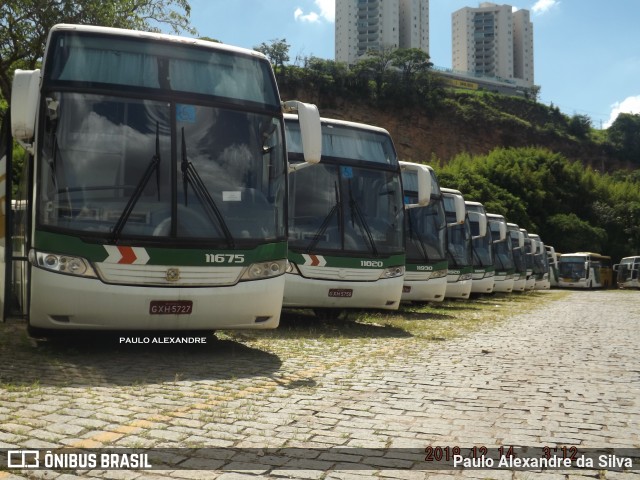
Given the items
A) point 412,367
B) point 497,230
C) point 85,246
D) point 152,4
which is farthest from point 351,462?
point 497,230

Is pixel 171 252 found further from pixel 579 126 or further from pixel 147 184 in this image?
pixel 579 126

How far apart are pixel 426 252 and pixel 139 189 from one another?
1013 centimetres

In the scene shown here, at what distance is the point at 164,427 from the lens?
15.4 feet

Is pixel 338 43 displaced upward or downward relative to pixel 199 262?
upward

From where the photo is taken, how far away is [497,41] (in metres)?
156

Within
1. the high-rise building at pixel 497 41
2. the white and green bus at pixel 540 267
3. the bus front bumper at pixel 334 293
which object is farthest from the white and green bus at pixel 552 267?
the high-rise building at pixel 497 41

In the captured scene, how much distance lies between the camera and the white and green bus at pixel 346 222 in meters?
11.4

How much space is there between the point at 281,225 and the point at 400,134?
80.9 meters

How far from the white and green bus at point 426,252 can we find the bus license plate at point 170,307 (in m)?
8.78

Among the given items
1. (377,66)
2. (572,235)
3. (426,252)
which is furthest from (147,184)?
(377,66)

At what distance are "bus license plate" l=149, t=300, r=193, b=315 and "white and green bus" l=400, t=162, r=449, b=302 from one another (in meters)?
8.78

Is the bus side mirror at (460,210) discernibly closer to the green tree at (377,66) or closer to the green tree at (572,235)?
the green tree at (572,235)

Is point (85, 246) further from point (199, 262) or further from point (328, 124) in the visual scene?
point (328, 124)

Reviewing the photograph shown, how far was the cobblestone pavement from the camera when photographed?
13.7ft
